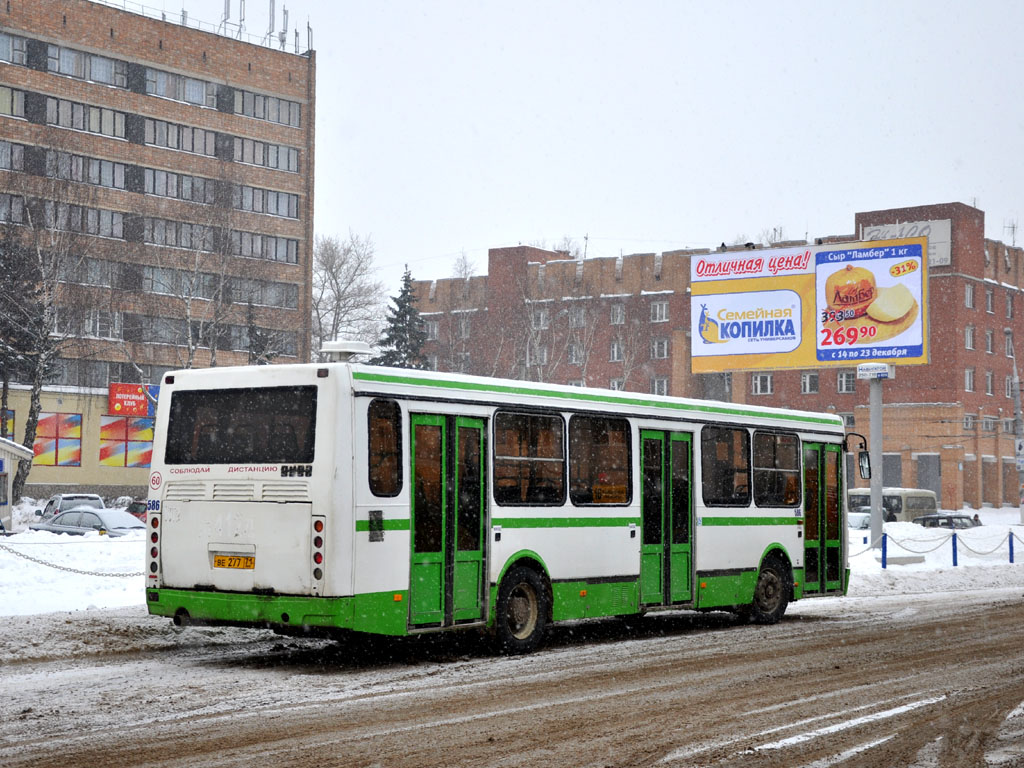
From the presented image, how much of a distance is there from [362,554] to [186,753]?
442 centimetres

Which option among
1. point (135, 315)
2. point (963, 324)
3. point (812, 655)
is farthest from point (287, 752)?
point (963, 324)

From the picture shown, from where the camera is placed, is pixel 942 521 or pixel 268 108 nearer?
pixel 942 521

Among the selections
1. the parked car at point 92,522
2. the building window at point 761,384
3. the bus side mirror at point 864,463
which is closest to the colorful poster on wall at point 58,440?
the parked car at point 92,522

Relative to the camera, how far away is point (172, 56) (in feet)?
239

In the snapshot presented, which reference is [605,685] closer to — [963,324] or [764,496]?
[764,496]

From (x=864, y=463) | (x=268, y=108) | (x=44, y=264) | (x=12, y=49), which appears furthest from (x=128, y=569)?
(x=268, y=108)

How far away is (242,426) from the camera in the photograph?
43.8 feet

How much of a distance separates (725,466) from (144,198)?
185ft

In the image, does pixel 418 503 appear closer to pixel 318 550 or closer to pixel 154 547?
pixel 318 550

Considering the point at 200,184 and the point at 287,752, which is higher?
the point at 200,184

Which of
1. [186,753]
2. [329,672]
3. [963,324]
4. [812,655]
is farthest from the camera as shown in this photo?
[963,324]

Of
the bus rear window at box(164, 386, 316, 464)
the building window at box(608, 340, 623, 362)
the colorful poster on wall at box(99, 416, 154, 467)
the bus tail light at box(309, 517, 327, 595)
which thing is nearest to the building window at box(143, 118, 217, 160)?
the colorful poster on wall at box(99, 416, 154, 467)

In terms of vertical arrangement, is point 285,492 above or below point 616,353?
below

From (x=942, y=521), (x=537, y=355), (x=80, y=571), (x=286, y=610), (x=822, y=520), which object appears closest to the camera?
(x=286, y=610)
